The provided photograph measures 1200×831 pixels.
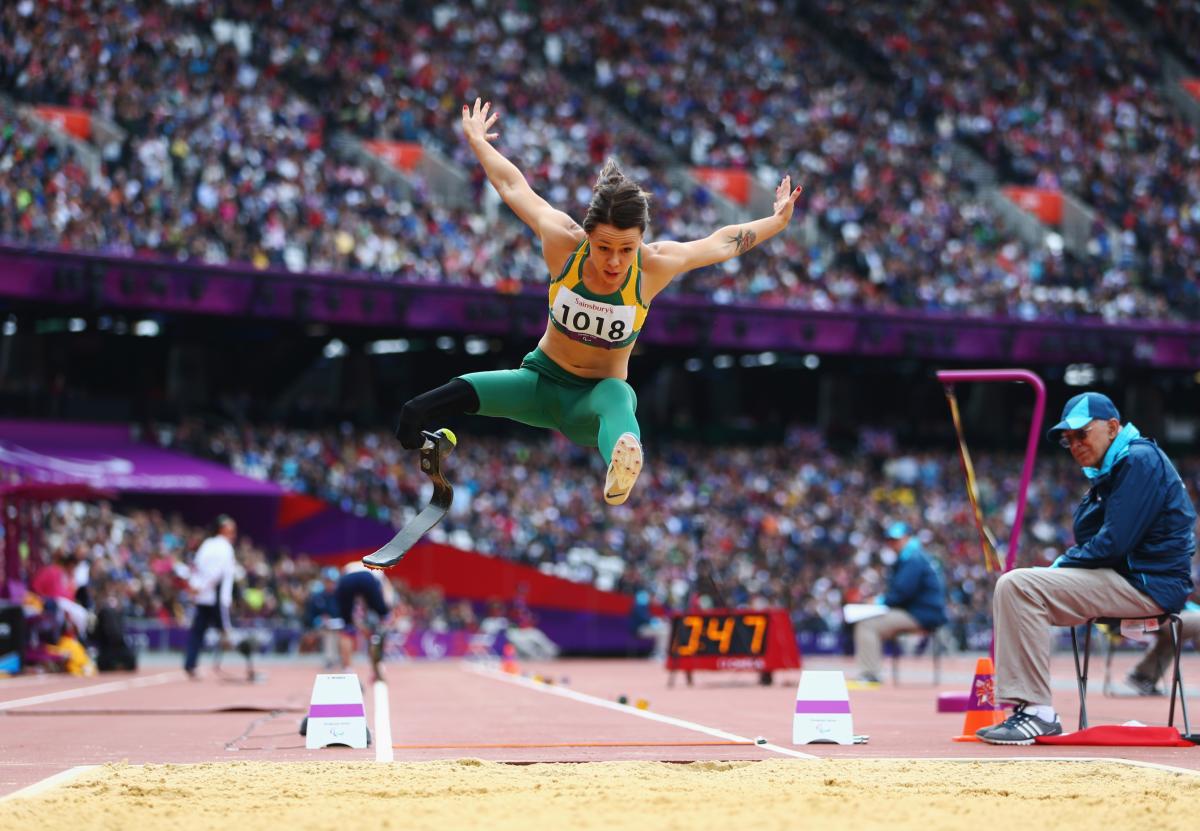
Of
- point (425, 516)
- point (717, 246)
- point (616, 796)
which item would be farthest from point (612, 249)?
point (616, 796)

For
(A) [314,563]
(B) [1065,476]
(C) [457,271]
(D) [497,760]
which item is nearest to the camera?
(D) [497,760]

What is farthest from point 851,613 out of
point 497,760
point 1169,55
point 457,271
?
point 1169,55

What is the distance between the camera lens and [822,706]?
28.8 feet

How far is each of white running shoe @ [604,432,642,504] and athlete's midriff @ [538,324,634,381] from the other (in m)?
0.79

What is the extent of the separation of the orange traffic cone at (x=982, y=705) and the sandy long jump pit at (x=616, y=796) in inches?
80.0

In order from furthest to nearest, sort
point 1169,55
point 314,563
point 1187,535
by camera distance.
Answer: point 1169,55
point 314,563
point 1187,535

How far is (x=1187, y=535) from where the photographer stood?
28.7 ft

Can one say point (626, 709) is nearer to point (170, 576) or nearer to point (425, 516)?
point (425, 516)

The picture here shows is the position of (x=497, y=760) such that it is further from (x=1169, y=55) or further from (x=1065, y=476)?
(x=1169, y=55)

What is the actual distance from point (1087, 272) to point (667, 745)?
34385mm

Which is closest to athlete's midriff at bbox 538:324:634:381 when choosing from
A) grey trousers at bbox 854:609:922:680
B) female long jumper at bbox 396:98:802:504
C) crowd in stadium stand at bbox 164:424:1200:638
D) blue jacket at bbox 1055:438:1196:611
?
female long jumper at bbox 396:98:802:504

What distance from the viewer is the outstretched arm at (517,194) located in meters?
8.09

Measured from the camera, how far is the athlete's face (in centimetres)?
787

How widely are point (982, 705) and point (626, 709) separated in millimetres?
4202
